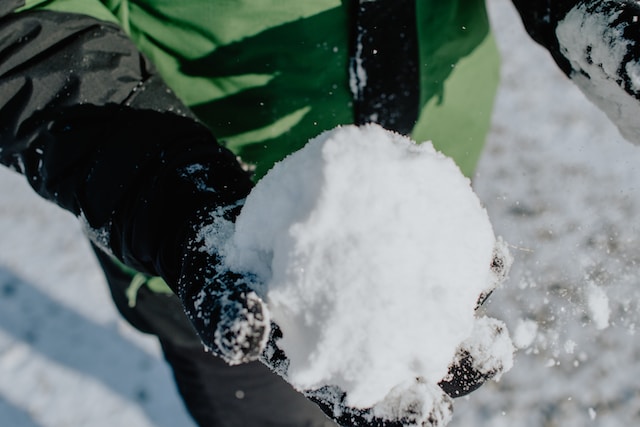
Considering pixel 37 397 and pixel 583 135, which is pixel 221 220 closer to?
pixel 37 397

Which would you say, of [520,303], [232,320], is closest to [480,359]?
[232,320]

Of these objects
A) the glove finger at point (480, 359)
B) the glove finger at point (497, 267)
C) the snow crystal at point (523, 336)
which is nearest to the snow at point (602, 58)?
the glove finger at point (497, 267)

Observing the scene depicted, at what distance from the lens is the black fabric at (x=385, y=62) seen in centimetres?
114

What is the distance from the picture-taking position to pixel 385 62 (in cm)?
119

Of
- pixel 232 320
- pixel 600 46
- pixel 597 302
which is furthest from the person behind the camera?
pixel 597 302

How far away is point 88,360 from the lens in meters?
2.47

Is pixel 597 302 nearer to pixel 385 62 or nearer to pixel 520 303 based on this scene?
pixel 520 303

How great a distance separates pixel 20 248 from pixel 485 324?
2.58 m

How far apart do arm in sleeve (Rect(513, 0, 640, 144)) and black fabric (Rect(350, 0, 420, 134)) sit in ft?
1.02

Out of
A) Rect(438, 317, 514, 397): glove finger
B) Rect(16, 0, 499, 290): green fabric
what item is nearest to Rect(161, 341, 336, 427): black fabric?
Rect(16, 0, 499, 290): green fabric

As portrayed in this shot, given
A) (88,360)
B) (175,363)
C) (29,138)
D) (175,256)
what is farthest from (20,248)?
(175,256)

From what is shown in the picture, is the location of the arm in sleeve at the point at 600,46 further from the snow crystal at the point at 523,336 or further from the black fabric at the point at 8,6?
the black fabric at the point at 8,6

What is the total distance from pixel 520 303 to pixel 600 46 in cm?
140

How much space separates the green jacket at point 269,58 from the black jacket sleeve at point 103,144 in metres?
0.08
